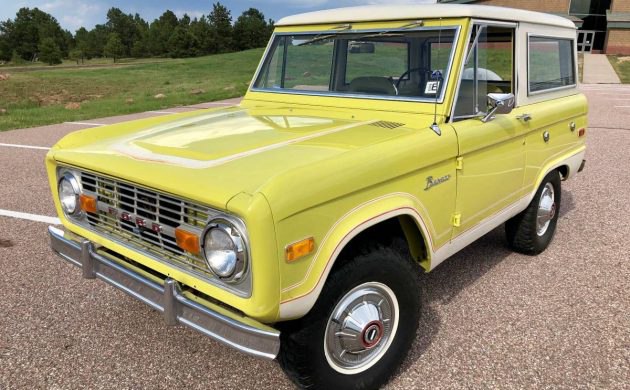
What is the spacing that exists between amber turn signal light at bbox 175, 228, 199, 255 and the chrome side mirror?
1904 mm

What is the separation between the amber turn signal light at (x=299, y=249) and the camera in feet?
6.70

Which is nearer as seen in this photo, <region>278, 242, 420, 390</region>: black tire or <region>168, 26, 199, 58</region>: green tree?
<region>278, 242, 420, 390</region>: black tire

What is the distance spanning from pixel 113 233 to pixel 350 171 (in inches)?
52.9

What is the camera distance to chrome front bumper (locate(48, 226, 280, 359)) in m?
2.08

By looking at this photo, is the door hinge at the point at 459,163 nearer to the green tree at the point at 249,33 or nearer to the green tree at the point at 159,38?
the green tree at the point at 249,33

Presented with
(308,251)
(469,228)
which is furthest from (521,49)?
(308,251)

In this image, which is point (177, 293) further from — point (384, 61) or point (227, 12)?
point (227, 12)

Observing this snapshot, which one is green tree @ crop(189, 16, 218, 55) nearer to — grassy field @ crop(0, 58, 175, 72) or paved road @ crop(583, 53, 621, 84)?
grassy field @ crop(0, 58, 175, 72)

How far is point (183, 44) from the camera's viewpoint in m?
67.1

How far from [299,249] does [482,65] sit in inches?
74.1

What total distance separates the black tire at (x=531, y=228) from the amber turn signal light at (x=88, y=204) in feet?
10.4

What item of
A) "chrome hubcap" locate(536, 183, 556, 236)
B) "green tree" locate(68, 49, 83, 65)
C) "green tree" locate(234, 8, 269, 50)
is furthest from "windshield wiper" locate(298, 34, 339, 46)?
"green tree" locate(68, 49, 83, 65)

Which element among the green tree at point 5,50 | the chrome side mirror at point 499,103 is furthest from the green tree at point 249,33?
the chrome side mirror at point 499,103

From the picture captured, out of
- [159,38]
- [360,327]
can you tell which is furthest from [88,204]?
[159,38]
